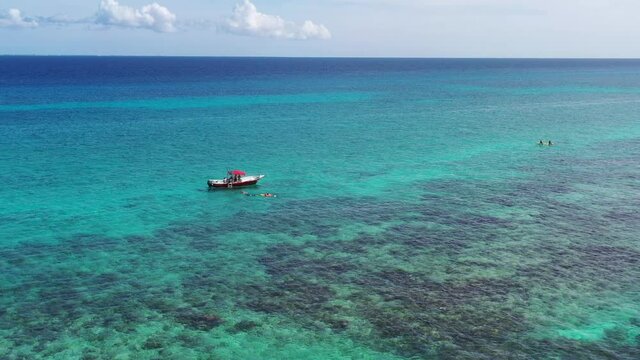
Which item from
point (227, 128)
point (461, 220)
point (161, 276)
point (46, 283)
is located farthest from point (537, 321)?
point (227, 128)

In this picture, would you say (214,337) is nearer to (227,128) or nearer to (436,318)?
(436,318)

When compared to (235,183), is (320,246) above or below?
below

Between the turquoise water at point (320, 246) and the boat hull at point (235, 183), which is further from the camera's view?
the boat hull at point (235, 183)

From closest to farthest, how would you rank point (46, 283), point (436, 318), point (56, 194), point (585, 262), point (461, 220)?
point (436, 318), point (46, 283), point (585, 262), point (461, 220), point (56, 194)

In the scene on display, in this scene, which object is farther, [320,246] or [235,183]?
[235,183]

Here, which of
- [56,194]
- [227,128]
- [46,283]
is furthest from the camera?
[227,128]

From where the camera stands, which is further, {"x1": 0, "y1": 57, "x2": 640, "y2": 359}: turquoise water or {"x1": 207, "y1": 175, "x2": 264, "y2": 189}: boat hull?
{"x1": 207, "y1": 175, "x2": 264, "y2": 189}: boat hull

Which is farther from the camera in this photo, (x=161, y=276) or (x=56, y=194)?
(x=56, y=194)
